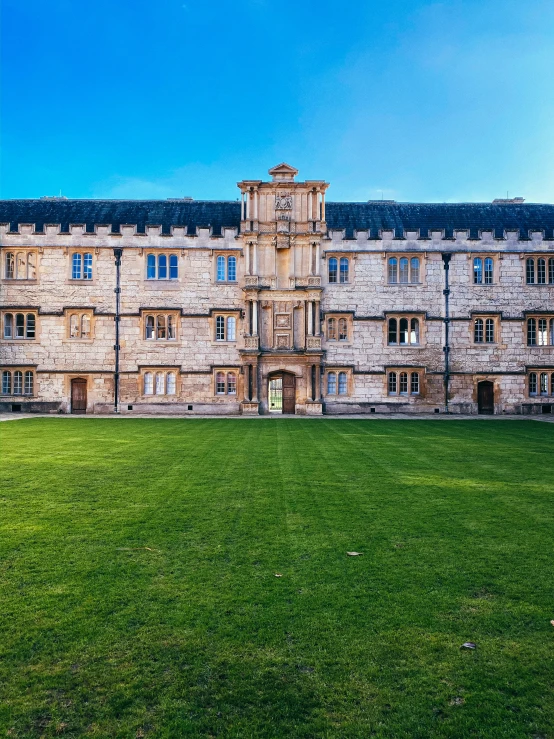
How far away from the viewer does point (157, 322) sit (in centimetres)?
3142

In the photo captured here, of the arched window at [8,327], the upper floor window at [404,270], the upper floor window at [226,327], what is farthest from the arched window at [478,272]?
the arched window at [8,327]

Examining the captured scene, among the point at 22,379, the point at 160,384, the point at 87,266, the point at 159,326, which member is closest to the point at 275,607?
the point at 160,384

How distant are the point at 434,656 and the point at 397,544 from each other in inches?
93.0

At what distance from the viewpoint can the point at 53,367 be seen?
102 ft

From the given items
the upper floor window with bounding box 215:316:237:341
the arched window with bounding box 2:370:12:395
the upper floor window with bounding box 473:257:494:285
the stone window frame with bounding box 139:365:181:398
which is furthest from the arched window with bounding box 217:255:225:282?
the upper floor window with bounding box 473:257:494:285

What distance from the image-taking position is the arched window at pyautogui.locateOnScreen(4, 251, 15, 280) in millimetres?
31078

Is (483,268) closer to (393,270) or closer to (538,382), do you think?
(393,270)

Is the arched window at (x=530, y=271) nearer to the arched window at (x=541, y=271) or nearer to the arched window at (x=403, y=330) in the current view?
the arched window at (x=541, y=271)

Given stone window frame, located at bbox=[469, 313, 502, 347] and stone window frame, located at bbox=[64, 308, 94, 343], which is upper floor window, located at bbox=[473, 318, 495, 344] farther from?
stone window frame, located at bbox=[64, 308, 94, 343]

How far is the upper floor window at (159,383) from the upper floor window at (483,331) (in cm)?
2001

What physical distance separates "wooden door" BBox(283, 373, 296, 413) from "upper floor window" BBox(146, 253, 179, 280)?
Result: 990 centimetres

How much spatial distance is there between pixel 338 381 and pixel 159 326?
40.3 feet

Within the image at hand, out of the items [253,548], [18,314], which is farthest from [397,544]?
[18,314]

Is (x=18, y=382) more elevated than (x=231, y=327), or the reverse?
(x=231, y=327)
